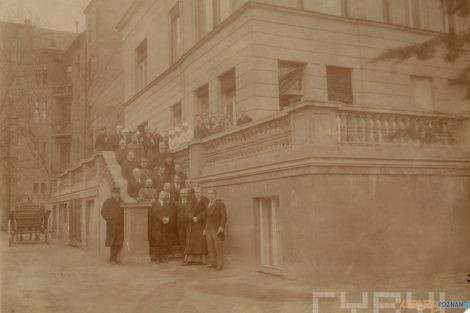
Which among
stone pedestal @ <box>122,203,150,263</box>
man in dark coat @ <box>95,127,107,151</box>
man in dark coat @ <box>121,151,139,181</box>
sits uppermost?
man in dark coat @ <box>95,127,107,151</box>

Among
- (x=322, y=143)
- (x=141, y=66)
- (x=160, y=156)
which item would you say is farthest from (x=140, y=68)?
(x=322, y=143)

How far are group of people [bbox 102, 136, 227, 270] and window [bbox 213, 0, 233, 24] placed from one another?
21.6 ft

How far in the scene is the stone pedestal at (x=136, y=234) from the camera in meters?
12.4

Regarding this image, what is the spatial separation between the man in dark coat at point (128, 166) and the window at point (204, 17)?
7090 millimetres

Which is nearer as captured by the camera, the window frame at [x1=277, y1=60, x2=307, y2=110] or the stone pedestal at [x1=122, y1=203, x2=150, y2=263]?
the stone pedestal at [x1=122, y1=203, x2=150, y2=263]

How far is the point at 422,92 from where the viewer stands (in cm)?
1747

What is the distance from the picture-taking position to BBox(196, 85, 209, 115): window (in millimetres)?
19316

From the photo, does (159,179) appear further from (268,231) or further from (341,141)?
(341,141)

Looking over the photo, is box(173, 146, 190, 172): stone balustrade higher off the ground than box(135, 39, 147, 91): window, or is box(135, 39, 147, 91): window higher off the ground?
box(135, 39, 147, 91): window

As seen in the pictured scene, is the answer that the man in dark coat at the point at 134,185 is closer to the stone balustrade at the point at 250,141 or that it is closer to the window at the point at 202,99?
the stone balustrade at the point at 250,141

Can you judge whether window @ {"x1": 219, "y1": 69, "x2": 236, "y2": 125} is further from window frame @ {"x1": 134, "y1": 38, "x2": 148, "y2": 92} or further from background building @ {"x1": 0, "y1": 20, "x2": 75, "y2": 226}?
window frame @ {"x1": 134, "y1": 38, "x2": 148, "y2": 92}

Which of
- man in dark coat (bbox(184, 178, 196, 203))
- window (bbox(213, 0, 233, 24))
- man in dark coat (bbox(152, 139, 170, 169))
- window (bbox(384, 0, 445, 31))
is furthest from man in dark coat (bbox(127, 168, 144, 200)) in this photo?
window (bbox(384, 0, 445, 31))

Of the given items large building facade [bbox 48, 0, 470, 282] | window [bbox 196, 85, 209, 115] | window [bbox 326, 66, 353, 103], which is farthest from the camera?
window [bbox 196, 85, 209, 115]

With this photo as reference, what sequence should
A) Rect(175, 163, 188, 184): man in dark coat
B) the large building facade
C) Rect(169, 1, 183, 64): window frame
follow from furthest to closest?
Rect(169, 1, 183, 64): window frame, Rect(175, 163, 188, 184): man in dark coat, the large building facade
